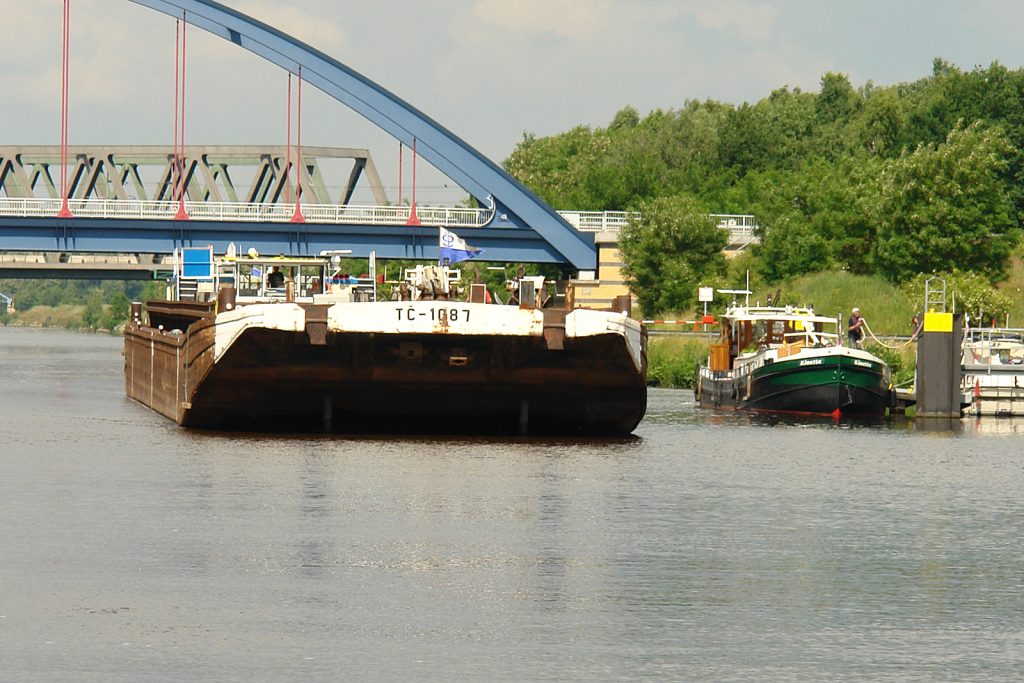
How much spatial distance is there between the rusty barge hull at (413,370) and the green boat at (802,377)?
36.2ft

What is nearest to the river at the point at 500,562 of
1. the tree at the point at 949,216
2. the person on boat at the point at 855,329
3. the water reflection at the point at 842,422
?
the water reflection at the point at 842,422

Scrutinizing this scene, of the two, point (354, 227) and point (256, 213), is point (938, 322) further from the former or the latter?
point (256, 213)

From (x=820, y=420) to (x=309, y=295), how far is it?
15.6 metres

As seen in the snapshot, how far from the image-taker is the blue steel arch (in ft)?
279

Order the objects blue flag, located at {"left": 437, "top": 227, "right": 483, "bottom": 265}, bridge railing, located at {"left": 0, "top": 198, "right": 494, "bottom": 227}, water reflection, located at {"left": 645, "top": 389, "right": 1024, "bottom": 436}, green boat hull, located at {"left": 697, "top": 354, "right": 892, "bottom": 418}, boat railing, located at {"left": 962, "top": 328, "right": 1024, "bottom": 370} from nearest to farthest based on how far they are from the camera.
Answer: blue flag, located at {"left": 437, "top": 227, "right": 483, "bottom": 265}
water reflection, located at {"left": 645, "top": 389, "right": 1024, "bottom": 436}
green boat hull, located at {"left": 697, "top": 354, "right": 892, "bottom": 418}
boat railing, located at {"left": 962, "top": 328, "right": 1024, "bottom": 370}
bridge railing, located at {"left": 0, "top": 198, "right": 494, "bottom": 227}

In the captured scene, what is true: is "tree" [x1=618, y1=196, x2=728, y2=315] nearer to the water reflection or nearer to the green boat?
the green boat

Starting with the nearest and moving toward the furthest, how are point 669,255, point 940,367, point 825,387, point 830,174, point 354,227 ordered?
point 825,387, point 940,367, point 354,227, point 669,255, point 830,174

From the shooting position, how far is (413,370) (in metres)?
38.7

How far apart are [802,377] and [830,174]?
5167cm

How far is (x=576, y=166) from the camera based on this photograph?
14425cm

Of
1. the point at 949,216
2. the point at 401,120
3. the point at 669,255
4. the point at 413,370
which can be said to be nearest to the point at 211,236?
the point at 401,120

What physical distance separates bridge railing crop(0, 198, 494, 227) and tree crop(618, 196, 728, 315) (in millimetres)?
8462

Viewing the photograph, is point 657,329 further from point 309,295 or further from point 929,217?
point 309,295

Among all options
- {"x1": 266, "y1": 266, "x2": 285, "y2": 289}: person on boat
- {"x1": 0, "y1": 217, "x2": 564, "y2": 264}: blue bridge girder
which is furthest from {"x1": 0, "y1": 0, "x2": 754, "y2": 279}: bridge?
{"x1": 266, "y1": 266, "x2": 285, "y2": 289}: person on boat
